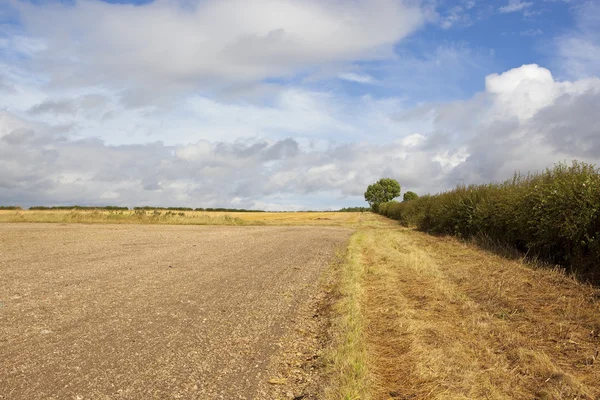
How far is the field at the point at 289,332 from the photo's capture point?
179 inches

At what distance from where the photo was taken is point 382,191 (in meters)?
120

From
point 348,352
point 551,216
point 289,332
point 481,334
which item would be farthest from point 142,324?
point 551,216

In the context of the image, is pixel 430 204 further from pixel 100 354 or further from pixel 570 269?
pixel 100 354

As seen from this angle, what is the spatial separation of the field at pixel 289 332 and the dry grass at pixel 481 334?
0.03m

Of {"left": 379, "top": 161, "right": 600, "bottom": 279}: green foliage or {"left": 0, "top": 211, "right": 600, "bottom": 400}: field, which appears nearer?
{"left": 0, "top": 211, "right": 600, "bottom": 400}: field

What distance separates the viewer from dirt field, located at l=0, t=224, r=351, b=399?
4352 mm

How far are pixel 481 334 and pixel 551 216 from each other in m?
8.05

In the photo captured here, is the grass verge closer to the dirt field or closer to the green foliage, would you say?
the dirt field

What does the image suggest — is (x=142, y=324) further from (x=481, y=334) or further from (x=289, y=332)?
(x=481, y=334)

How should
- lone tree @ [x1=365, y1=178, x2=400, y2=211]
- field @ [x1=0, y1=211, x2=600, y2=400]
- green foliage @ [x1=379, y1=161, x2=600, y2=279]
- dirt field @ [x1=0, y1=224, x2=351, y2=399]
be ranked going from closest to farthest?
dirt field @ [x1=0, y1=224, x2=351, y2=399], field @ [x1=0, y1=211, x2=600, y2=400], green foliage @ [x1=379, y1=161, x2=600, y2=279], lone tree @ [x1=365, y1=178, x2=400, y2=211]

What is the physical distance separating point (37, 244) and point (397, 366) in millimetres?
16429

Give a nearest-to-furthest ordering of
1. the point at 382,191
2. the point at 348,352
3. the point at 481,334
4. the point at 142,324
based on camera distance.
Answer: the point at 348,352 → the point at 142,324 → the point at 481,334 → the point at 382,191

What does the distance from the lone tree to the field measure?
107 m

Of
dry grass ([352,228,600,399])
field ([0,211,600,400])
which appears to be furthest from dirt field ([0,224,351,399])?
dry grass ([352,228,600,399])
